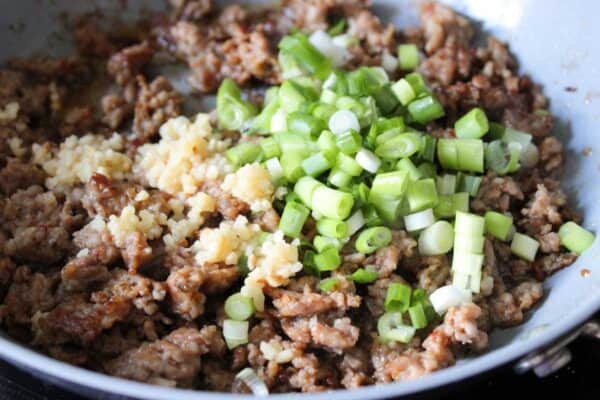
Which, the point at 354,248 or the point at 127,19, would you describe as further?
the point at 127,19

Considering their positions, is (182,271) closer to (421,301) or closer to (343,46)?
(421,301)

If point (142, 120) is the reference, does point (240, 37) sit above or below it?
above

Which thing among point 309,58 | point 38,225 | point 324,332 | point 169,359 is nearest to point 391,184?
point 324,332

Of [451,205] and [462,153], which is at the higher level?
[462,153]

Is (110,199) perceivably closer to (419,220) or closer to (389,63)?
(419,220)

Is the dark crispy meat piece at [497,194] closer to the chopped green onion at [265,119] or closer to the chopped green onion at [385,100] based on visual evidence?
the chopped green onion at [385,100]

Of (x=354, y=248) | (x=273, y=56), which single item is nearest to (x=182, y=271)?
(x=354, y=248)

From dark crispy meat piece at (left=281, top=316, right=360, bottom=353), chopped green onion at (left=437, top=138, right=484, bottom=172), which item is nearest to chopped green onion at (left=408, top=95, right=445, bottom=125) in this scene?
chopped green onion at (left=437, top=138, right=484, bottom=172)
